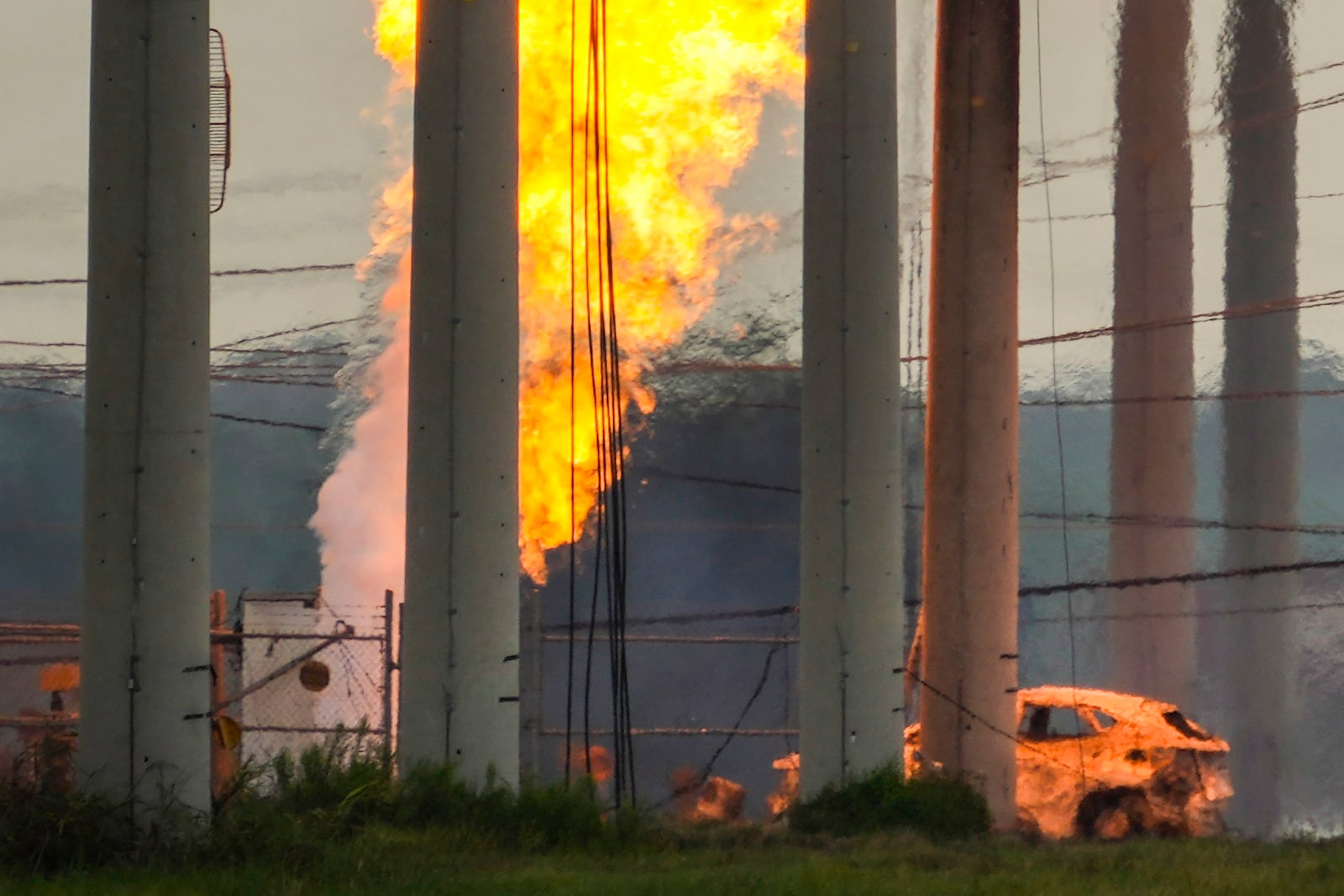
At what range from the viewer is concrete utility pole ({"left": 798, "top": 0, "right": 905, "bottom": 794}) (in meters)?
14.9

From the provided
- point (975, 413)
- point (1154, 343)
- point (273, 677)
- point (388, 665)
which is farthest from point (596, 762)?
point (273, 677)

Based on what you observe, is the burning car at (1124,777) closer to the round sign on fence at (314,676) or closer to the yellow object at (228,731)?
the round sign on fence at (314,676)

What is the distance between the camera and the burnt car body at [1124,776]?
1917 centimetres

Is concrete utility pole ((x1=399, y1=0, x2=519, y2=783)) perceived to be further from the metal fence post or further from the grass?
the metal fence post

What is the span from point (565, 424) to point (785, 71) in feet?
20.5

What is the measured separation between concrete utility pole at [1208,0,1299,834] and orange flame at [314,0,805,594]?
9.36 meters

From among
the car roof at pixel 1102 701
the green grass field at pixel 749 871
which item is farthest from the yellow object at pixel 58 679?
the car roof at pixel 1102 701

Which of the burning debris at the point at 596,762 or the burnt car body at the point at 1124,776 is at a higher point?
the burnt car body at the point at 1124,776

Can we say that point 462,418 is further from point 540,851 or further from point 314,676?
point 314,676

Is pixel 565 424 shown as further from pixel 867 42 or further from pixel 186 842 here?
pixel 186 842

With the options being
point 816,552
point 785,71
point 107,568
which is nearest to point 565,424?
point 785,71

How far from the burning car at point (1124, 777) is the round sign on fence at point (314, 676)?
5242 millimetres

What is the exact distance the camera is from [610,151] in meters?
25.1

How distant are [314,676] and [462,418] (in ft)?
18.2
